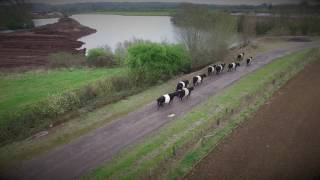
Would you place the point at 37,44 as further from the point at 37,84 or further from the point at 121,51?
the point at 37,84

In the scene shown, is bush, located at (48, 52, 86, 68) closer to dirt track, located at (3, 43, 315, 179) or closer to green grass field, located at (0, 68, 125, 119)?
green grass field, located at (0, 68, 125, 119)

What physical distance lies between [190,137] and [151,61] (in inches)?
392

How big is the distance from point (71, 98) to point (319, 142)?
1153 cm

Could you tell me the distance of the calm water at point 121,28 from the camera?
37.2m

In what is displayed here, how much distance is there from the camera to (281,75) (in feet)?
75.5

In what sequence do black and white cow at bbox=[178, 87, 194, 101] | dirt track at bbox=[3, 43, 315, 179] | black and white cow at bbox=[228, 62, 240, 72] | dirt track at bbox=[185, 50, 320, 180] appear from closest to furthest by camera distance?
1. dirt track at bbox=[185, 50, 320, 180]
2. dirt track at bbox=[3, 43, 315, 179]
3. black and white cow at bbox=[178, 87, 194, 101]
4. black and white cow at bbox=[228, 62, 240, 72]

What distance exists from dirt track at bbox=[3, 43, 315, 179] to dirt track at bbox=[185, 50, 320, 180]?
331cm

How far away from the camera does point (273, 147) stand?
12.9 meters

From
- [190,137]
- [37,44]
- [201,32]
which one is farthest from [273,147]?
[37,44]

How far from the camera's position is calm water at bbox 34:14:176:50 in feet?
122

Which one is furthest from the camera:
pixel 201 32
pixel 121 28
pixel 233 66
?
pixel 121 28

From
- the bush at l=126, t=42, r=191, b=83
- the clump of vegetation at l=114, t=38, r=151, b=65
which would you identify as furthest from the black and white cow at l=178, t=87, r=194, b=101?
the clump of vegetation at l=114, t=38, r=151, b=65

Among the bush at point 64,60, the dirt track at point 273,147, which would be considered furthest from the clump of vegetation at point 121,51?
the dirt track at point 273,147

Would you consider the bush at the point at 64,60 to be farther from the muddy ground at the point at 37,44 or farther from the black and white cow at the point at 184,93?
the black and white cow at the point at 184,93
